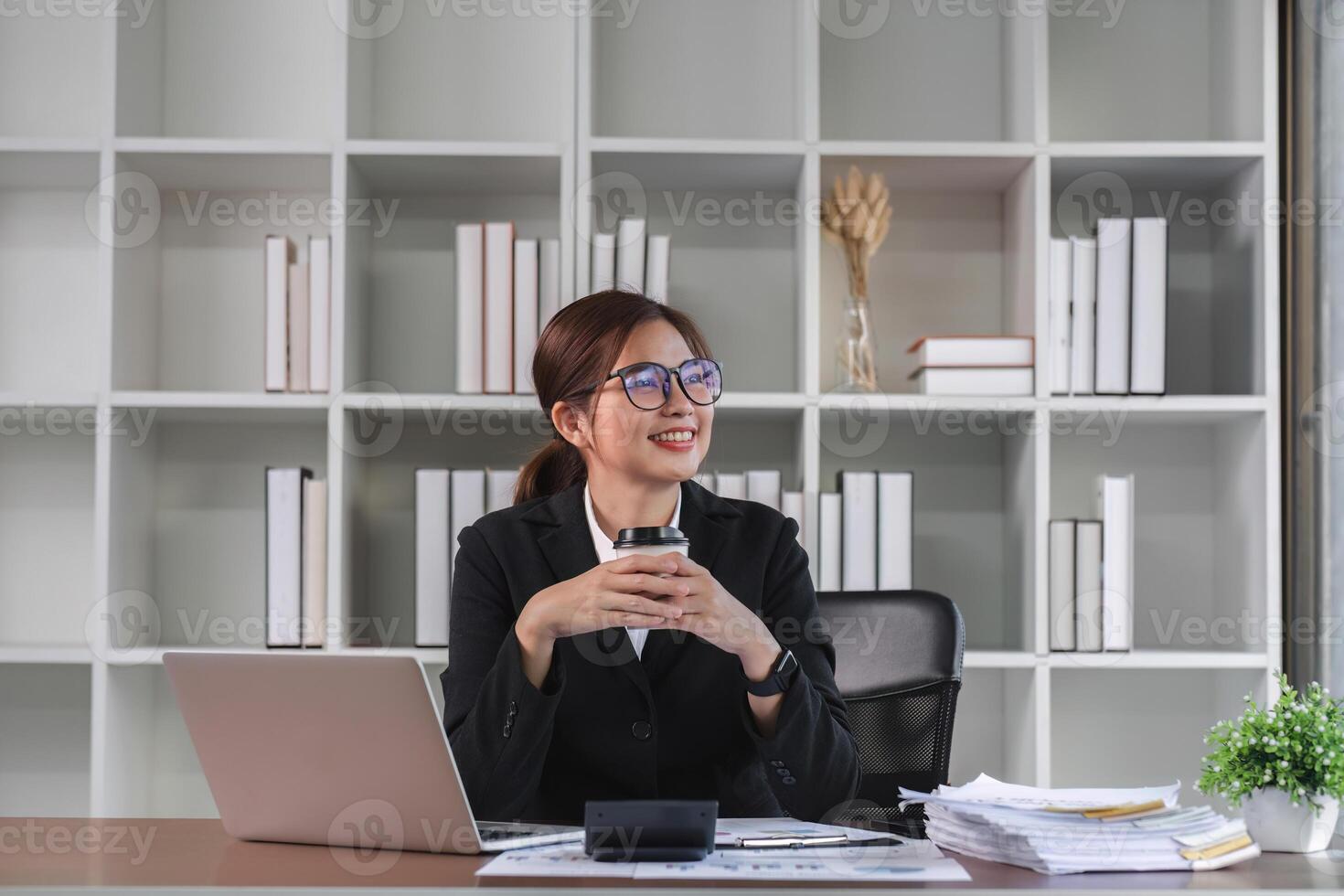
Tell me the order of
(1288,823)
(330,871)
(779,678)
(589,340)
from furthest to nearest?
(589,340)
(779,678)
(1288,823)
(330,871)

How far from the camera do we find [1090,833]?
3.52 feet

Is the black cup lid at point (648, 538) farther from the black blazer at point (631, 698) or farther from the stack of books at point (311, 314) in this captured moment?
the stack of books at point (311, 314)

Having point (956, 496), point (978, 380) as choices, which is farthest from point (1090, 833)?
point (956, 496)

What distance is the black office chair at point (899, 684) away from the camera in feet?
5.81

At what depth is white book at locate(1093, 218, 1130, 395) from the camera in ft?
7.82

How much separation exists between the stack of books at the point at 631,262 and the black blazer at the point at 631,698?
68 cm

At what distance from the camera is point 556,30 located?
9.00ft

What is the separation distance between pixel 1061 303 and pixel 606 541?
1167 mm

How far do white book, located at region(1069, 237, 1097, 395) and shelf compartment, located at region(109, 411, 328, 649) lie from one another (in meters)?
1.62

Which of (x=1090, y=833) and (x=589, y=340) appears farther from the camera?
(x=589, y=340)

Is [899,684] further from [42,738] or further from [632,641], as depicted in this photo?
[42,738]

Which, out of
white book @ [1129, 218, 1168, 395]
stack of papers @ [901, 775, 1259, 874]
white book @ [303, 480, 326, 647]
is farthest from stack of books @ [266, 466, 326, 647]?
white book @ [1129, 218, 1168, 395]

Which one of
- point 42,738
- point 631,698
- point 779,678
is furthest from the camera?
point 42,738

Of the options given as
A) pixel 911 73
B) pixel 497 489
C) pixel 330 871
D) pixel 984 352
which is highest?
pixel 911 73
